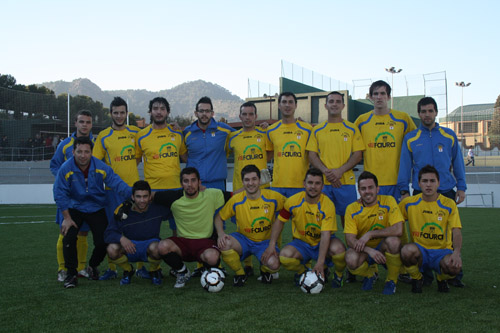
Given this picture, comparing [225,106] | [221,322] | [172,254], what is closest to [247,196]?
[172,254]

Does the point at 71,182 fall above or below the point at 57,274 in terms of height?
above

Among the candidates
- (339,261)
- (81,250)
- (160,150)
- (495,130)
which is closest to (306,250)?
(339,261)

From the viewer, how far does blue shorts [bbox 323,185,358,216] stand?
4699 mm

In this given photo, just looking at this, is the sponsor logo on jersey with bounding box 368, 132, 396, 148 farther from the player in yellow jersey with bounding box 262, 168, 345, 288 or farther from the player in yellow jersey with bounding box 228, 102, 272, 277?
the player in yellow jersey with bounding box 228, 102, 272, 277

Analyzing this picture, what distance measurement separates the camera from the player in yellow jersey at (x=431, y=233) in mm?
3849

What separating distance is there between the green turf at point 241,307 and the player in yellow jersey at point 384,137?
1.06 meters

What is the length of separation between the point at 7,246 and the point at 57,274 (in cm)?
251

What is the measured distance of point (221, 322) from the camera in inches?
119

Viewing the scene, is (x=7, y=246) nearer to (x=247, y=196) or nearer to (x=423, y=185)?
(x=247, y=196)

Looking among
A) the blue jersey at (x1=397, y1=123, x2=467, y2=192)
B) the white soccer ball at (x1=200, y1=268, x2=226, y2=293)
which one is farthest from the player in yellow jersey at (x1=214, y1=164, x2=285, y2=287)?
the blue jersey at (x1=397, y1=123, x2=467, y2=192)

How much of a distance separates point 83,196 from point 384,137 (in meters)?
3.09

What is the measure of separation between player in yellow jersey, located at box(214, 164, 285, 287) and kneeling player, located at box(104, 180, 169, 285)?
63 cm

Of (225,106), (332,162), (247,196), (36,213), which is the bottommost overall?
(36,213)

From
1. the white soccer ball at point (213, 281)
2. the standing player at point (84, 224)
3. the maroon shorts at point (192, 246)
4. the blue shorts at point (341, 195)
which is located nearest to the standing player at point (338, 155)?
the blue shorts at point (341, 195)
